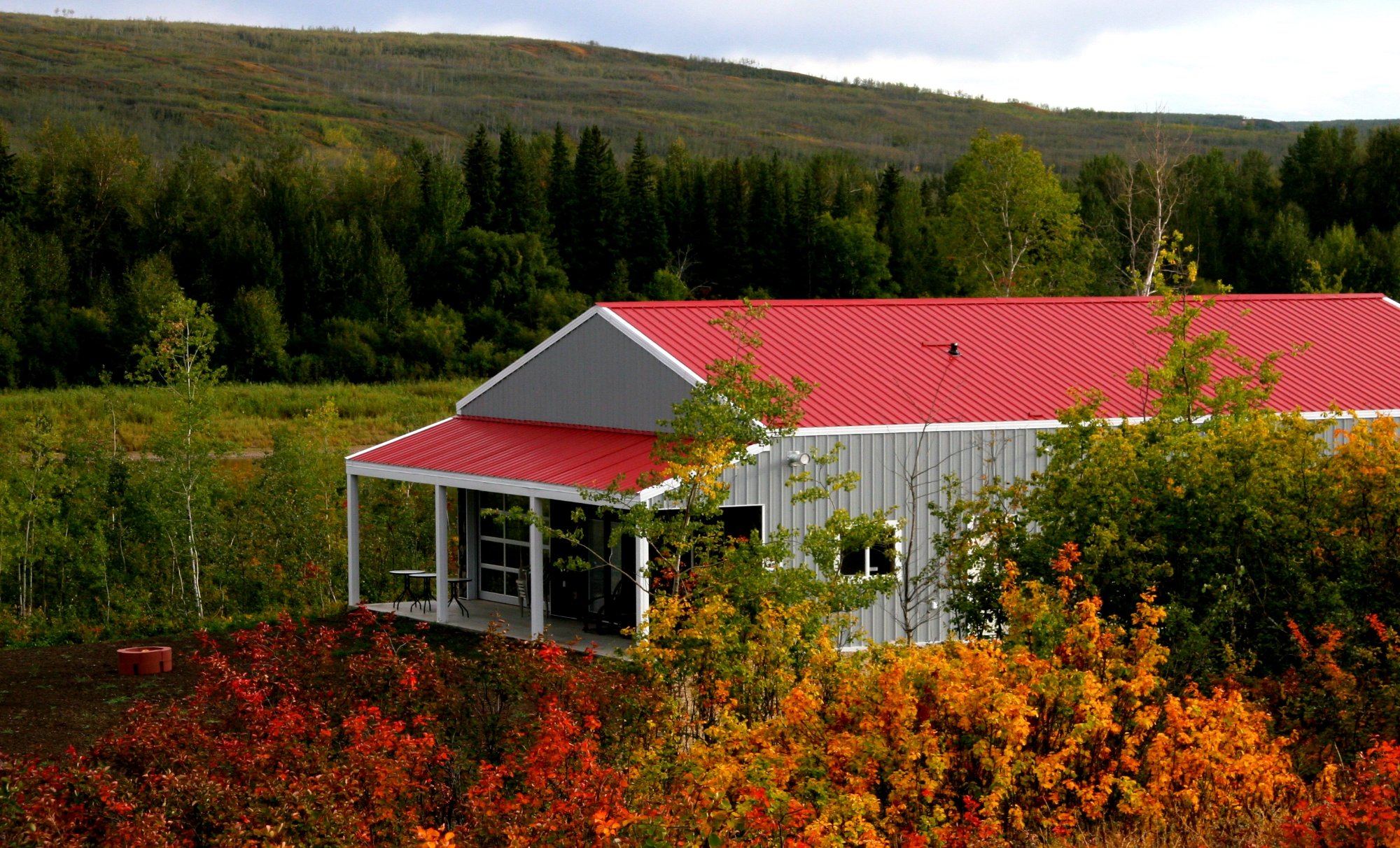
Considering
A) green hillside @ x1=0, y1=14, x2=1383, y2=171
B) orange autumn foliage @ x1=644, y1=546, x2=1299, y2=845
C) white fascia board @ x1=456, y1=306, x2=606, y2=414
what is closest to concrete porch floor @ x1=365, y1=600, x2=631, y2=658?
white fascia board @ x1=456, y1=306, x2=606, y2=414

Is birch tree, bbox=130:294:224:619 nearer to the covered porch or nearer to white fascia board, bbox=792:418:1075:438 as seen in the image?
the covered porch

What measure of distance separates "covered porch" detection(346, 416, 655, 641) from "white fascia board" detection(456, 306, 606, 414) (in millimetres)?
376

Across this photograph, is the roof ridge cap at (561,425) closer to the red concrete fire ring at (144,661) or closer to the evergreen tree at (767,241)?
the red concrete fire ring at (144,661)

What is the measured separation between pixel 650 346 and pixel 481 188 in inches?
2105

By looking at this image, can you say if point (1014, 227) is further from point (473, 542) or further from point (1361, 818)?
point (1361, 818)

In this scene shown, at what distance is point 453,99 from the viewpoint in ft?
525

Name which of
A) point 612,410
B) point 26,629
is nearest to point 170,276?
point 26,629

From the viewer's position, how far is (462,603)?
72.5ft

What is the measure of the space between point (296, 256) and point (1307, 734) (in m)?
60.7

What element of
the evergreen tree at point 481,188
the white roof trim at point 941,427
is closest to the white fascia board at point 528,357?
the white roof trim at point 941,427

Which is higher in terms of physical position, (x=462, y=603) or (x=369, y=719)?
(x=369, y=719)

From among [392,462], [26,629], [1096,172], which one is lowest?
[26,629]

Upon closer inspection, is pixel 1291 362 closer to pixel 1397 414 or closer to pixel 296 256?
pixel 1397 414

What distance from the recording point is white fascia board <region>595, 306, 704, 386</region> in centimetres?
1972
